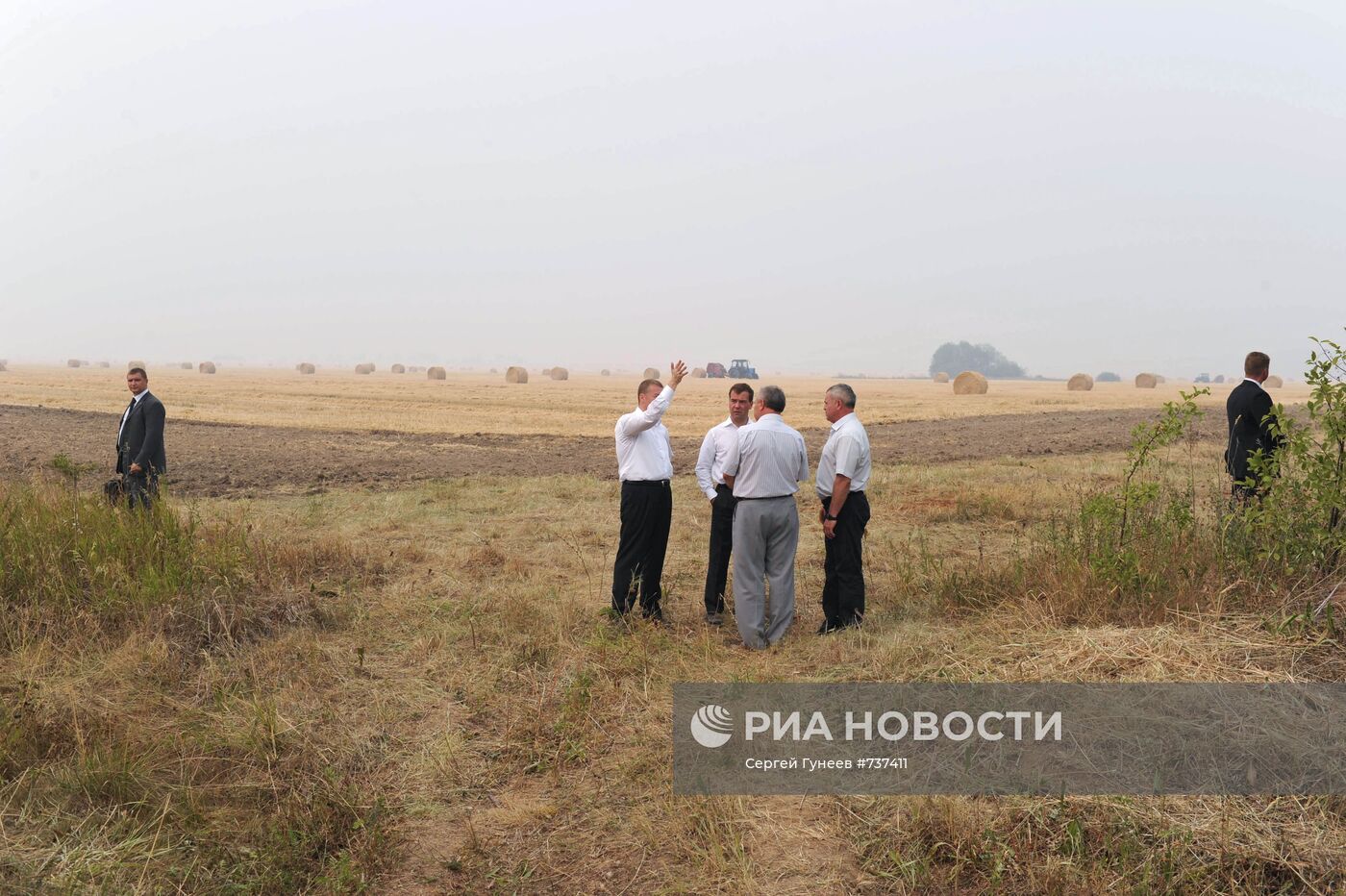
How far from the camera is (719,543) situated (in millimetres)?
6996

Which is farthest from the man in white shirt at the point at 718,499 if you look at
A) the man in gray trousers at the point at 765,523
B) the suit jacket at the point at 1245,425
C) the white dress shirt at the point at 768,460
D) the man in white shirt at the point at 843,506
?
the suit jacket at the point at 1245,425

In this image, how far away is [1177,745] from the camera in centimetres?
397

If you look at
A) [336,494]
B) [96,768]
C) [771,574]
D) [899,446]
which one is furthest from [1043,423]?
[96,768]

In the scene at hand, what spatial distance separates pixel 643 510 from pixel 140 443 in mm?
5461

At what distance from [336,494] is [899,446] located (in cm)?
1309

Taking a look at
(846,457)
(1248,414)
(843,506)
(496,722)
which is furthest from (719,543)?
(1248,414)

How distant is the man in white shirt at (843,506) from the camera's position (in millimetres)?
6230

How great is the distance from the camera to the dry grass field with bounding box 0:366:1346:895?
3537mm

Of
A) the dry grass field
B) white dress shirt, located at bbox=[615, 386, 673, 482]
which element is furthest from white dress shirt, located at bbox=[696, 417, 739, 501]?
the dry grass field

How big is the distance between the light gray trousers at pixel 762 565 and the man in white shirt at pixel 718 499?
1.67 ft

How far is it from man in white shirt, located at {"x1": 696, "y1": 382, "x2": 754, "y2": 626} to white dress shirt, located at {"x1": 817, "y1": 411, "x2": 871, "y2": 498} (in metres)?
0.80

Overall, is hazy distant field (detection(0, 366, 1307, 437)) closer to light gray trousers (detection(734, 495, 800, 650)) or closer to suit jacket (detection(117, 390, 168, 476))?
suit jacket (detection(117, 390, 168, 476))

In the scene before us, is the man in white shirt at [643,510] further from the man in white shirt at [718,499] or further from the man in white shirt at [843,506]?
the man in white shirt at [843,506]

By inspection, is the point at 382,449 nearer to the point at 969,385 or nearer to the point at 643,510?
the point at 643,510
